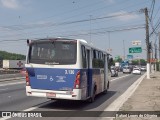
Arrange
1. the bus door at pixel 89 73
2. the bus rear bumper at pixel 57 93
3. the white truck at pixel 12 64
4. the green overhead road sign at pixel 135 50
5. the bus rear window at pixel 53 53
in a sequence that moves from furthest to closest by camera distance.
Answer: the white truck at pixel 12 64, the green overhead road sign at pixel 135 50, the bus door at pixel 89 73, the bus rear window at pixel 53 53, the bus rear bumper at pixel 57 93

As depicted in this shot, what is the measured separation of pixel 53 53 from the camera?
14289mm

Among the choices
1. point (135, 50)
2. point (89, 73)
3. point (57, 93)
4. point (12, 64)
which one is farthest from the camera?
point (12, 64)

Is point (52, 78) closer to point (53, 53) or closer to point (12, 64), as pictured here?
point (53, 53)

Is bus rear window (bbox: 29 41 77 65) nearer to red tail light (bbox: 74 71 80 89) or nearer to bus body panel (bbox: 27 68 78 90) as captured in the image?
bus body panel (bbox: 27 68 78 90)

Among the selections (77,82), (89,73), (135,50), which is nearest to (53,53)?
(77,82)

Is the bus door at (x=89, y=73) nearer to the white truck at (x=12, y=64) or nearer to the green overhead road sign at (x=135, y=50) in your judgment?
the green overhead road sign at (x=135, y=50)

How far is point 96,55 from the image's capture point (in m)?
17.9

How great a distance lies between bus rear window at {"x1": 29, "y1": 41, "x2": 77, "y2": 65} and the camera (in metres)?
14.0

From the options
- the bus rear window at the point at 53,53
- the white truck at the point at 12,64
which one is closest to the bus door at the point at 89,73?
the bus rear window at the point at 53,53

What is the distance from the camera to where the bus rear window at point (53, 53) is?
552 inches

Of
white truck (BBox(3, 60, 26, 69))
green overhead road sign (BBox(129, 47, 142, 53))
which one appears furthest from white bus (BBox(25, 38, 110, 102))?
white truck (BBox(3, 60, 26, 69))

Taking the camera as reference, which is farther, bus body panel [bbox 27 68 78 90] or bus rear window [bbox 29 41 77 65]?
bus rear window [bbox 29 41 77 65]

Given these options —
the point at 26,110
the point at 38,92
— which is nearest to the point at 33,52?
the point at 38,92

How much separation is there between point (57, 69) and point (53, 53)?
75cm
